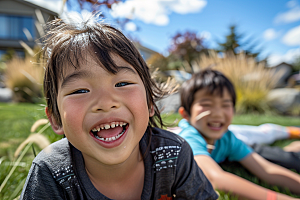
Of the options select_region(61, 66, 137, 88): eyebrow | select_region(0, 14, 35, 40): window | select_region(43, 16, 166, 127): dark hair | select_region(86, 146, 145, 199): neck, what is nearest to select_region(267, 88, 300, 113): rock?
select_region(86, 146, 145, 199): neck

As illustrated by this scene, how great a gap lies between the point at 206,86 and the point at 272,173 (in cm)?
109

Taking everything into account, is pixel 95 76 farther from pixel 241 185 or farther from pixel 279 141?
pixel 279 141

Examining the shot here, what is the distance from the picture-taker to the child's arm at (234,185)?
153cm

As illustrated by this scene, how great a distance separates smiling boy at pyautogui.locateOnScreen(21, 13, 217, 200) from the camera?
1010 mm

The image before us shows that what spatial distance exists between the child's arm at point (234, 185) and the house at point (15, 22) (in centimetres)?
2304

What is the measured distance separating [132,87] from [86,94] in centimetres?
24

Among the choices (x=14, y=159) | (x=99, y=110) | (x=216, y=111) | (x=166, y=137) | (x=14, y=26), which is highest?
(x=14, y=26)

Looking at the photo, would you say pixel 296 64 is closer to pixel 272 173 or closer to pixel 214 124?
pixel 272 173

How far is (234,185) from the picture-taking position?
1.58 meters

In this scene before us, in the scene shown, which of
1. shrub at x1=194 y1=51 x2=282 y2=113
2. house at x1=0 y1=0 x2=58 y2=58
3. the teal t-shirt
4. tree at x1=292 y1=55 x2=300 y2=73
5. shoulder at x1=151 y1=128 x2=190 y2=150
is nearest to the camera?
shoulder at x1=151 y1=128 x2=190 y2=150

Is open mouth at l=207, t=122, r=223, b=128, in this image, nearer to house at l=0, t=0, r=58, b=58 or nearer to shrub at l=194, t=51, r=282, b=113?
shrub at l=194, t=51, r=282, b=113

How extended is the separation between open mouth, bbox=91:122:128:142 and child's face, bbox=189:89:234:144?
1.26 meters

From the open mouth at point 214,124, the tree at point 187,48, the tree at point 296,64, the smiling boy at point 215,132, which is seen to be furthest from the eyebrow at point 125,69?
the tree at point 296,64

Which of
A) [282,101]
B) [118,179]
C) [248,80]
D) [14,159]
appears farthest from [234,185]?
[282,101]
